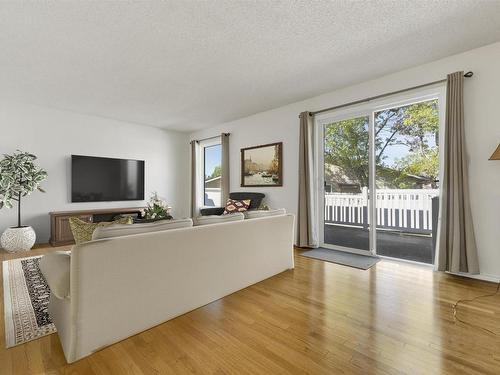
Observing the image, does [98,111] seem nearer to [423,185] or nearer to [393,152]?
[393,152]

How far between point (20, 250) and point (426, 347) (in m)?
5.33

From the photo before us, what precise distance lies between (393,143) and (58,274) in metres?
3.99

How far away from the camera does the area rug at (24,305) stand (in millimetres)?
1783

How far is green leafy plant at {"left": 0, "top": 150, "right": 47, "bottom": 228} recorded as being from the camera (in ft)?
12.9

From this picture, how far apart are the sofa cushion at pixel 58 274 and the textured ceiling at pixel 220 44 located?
2.02 m

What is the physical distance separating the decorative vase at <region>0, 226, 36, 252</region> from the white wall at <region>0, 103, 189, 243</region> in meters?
0.60

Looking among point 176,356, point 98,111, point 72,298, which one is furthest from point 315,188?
point 98,111

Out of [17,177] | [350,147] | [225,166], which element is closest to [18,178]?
[17,177]

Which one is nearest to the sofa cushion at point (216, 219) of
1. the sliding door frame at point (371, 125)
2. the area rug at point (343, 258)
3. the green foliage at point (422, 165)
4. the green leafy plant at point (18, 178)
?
the area rug at point (343, 258)

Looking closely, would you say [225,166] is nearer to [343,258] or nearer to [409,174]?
[343,258]

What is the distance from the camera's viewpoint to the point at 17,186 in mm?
4039

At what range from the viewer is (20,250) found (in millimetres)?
3986

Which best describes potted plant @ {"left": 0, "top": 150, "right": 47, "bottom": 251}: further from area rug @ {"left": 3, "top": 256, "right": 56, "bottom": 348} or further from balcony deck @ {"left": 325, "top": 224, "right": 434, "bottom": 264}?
balcony deck @ {"left": 325, "top": 224, "right": 434, "bottom": 264}

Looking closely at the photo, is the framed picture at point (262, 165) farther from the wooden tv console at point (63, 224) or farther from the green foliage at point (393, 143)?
the wooden tv console at point (63, 224)
